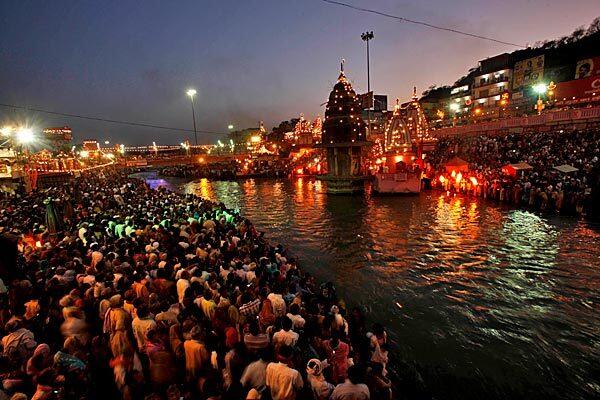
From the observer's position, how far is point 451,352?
739 cm

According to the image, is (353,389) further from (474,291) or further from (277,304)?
(474,291)

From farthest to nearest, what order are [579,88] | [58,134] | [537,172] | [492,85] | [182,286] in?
[58,134] → [492,85] → [579,88] → [537,172] → [182,286]

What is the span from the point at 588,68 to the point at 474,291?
4837cm

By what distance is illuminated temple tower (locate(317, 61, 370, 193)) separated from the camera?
3156cm

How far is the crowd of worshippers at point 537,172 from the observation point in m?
19.1

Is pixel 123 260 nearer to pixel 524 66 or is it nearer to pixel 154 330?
pixel 154 330

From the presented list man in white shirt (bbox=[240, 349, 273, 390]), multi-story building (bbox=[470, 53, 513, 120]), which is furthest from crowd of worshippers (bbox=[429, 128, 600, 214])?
multi-story building (bbox=[470, 53, 513, 120])

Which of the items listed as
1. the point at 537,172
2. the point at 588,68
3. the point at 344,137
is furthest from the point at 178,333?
the point at 588,68

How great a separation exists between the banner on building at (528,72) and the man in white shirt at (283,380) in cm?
6272

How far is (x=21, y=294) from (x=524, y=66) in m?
67.4

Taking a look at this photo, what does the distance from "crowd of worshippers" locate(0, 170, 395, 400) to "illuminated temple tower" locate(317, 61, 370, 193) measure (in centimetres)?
2307

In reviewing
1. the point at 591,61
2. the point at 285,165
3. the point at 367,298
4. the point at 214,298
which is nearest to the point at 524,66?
the point at 591,61

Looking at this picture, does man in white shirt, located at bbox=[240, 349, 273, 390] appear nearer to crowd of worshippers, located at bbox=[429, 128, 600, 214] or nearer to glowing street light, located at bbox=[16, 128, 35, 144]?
crowd of worshippers, located at bbox=[429, 128, 600, 214]

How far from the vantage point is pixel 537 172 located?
2406 centimetres
